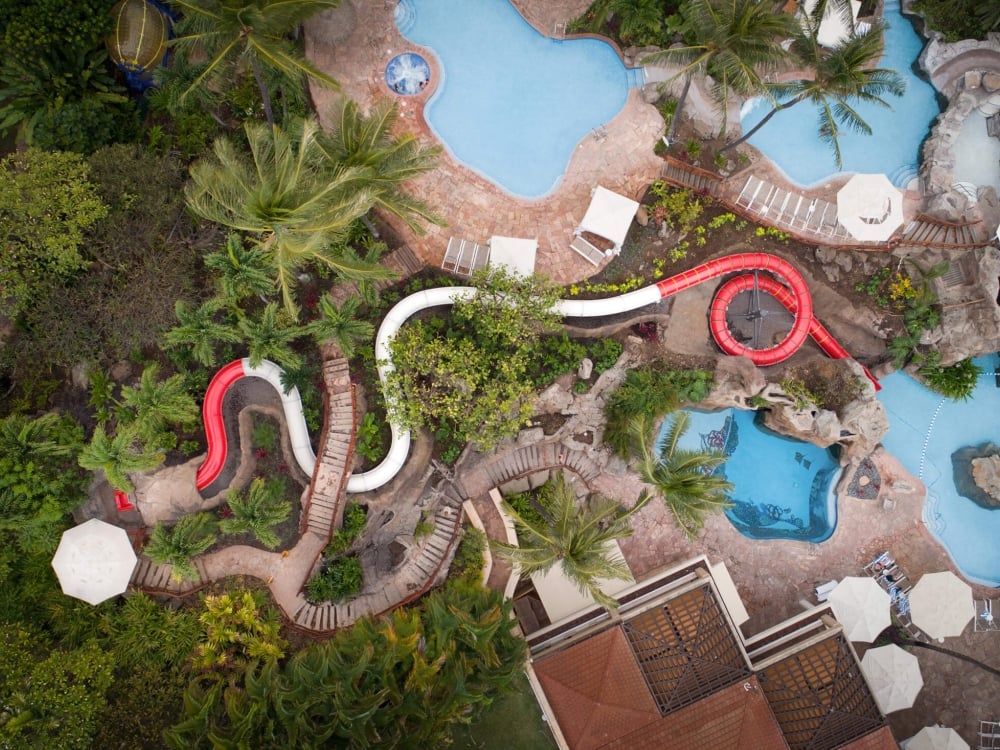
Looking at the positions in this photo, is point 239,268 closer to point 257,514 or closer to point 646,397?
point 257,514

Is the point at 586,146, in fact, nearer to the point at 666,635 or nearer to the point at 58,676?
the point at 666,635

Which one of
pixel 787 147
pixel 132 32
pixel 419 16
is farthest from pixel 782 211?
pixel 132 32

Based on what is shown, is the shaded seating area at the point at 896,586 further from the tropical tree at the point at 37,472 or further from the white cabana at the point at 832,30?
the tropical tree at the point at 37,472

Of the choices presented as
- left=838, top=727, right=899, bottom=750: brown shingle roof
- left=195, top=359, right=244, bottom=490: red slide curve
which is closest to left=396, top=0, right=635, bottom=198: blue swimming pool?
left=195, top=359, right=244, bottom=490: red slide curve

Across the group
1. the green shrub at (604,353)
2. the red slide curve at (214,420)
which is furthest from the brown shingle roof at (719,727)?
the red slide curve at (214,420)

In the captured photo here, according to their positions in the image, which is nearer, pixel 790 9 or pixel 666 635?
pixel 666 635

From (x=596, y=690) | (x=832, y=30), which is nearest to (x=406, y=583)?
(x=596, y=690)
